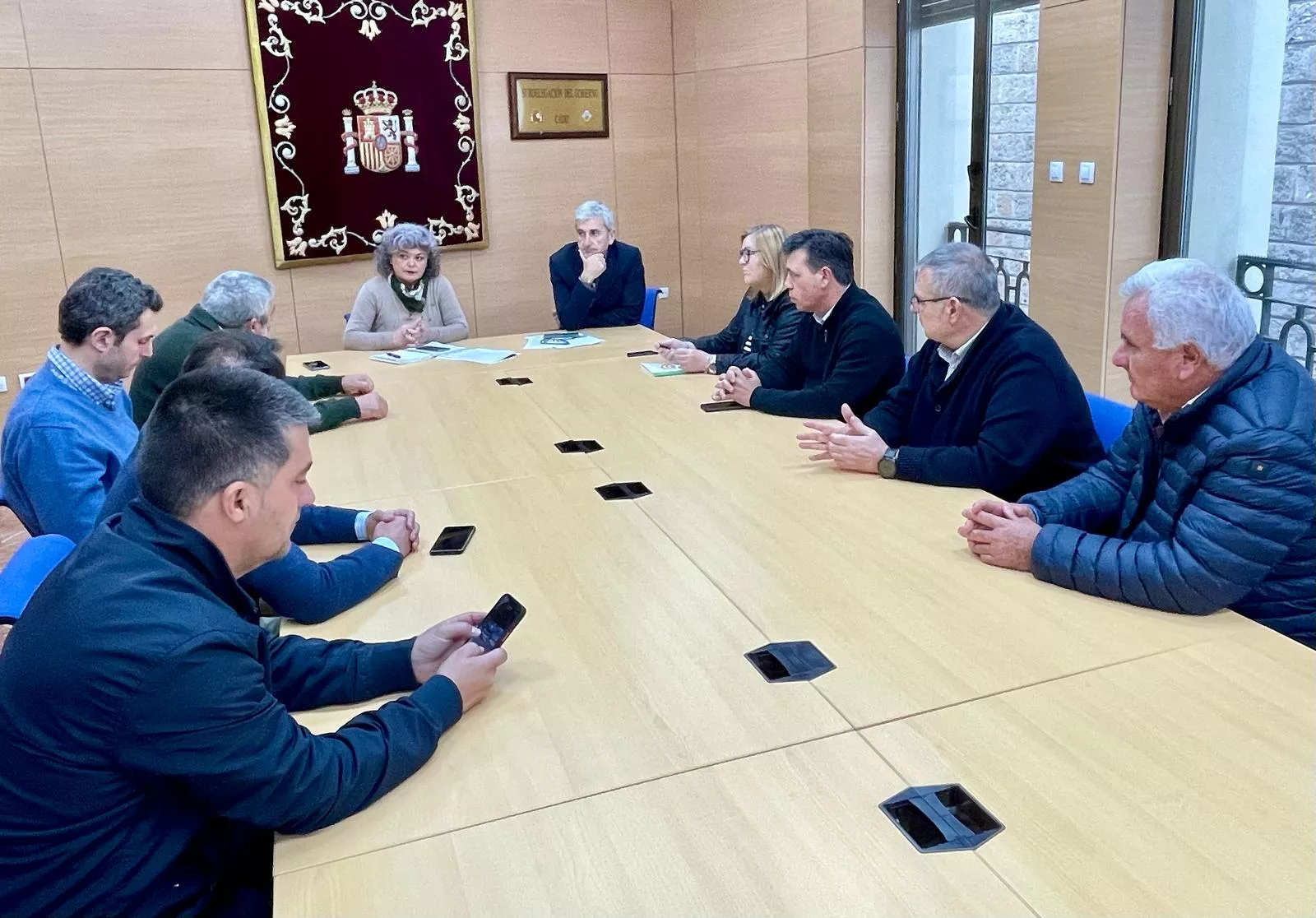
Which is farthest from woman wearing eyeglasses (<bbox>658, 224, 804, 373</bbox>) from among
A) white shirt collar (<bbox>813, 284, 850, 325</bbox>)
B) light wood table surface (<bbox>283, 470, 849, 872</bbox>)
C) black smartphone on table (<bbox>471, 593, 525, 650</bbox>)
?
black smartphone on table (<bbox>471, 593, 525, 650</bbox>)

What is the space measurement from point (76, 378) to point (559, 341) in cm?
253

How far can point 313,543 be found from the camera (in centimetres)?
245

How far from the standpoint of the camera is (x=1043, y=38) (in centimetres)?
480

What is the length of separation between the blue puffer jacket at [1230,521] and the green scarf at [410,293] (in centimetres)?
371

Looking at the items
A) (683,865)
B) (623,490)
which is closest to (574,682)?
(683,865)

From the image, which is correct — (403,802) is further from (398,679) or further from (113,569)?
(113,569)

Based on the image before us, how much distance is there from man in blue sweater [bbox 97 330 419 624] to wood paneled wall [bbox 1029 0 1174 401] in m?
3.58

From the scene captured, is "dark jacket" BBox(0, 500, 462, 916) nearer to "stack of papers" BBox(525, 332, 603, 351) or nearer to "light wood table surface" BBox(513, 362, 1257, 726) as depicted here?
"light wood table surface" BBox(513, 362, 1257, 726)

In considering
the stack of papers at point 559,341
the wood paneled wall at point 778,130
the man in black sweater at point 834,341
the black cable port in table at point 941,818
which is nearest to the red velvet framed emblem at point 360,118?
the wood paneled wall at point 778,130

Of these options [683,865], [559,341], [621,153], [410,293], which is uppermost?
[621,153]

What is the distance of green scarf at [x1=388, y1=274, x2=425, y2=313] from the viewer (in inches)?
200

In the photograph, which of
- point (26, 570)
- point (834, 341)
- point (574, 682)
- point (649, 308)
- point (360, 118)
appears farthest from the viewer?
point (360, 118)

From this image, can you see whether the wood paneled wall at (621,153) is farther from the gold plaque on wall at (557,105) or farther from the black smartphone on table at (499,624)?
the black smartphone on table at (499,624)

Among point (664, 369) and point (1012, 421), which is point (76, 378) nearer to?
point (664, 369)
